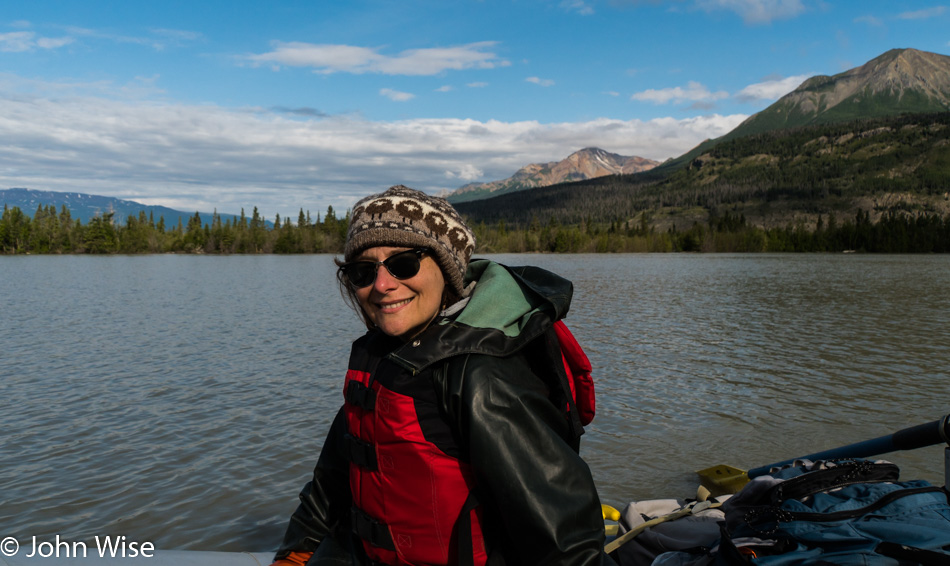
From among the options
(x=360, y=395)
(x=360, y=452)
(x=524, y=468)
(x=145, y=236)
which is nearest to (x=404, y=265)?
(x=360, y=395)

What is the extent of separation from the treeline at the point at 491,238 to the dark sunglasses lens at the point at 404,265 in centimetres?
13290

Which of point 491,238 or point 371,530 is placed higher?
point 491,238

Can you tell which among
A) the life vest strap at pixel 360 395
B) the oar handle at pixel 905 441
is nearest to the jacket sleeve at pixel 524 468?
the life vest strap at pixel 360 395

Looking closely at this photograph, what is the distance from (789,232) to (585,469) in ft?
545

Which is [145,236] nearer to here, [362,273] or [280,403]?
[280,403]

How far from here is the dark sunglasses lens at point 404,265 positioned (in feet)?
8.34

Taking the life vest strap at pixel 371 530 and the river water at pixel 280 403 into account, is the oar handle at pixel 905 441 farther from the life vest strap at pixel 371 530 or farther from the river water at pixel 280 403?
the river water at pixel 280 403

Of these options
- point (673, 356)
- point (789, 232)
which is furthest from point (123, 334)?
point (789, 232)

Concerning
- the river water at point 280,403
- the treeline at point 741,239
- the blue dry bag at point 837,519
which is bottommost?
the river water at point 280,403

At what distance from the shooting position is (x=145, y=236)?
146m

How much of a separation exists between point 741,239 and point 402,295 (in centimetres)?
16871

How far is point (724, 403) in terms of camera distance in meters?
11.4

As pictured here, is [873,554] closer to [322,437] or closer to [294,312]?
[322,437]

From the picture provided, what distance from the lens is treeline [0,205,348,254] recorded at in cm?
13400
